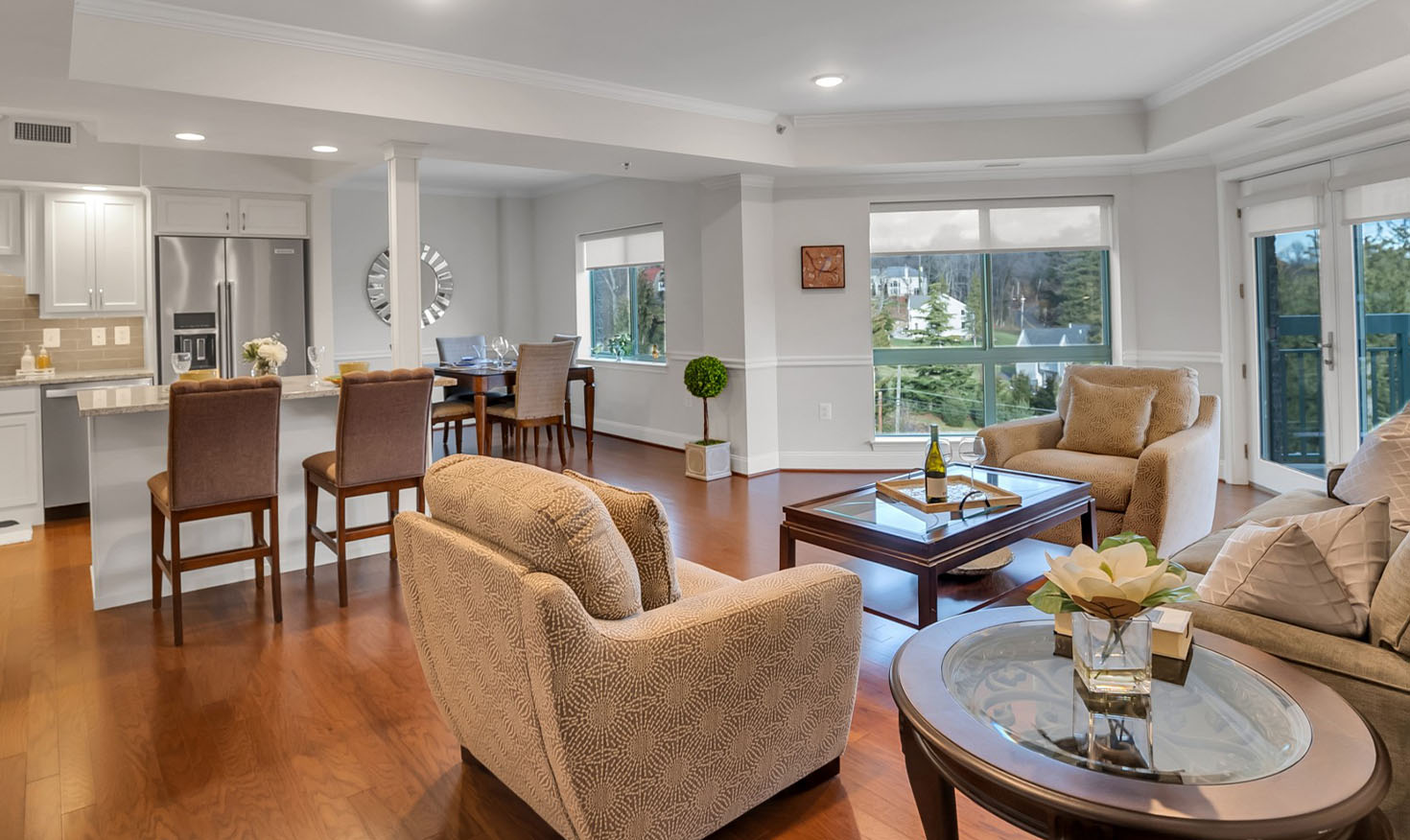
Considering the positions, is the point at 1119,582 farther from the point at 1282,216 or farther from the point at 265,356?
the point at 1282,216

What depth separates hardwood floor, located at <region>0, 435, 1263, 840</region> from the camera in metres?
2.08

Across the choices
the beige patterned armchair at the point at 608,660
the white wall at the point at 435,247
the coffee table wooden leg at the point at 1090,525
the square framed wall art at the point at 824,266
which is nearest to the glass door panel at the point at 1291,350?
the coffee table wooden leg at the point at 1090,525

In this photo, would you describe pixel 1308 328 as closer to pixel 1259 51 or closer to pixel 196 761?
pixel 1259 51

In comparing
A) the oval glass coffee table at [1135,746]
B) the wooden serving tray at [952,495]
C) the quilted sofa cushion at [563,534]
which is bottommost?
the oval glass coffee table at [1135,746]

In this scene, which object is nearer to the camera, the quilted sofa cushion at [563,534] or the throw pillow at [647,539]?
the quilted sofa cushion at [563,534]

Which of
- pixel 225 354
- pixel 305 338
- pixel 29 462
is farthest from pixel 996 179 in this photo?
pixel 29 462

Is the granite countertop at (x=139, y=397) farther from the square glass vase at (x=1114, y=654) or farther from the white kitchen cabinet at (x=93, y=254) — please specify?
the square glass vase at (x=1114, y=654)

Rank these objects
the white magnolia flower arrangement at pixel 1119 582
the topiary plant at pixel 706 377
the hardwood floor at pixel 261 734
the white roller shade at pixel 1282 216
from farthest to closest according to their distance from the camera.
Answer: the topiary plant at pixel 706 377 < the white roller shade at pixel 1282 216 < the hardwood floor at pixel 261 734 < the white magnolia flower arrangement at pixel 1119 582

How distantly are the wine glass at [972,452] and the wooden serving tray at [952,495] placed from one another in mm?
75

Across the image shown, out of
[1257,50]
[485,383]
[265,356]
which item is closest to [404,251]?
[265,356]

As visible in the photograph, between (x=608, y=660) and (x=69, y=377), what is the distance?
514cm

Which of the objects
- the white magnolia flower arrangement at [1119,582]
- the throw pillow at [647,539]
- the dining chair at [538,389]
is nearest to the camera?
the white magnolia flower arrangement at [1119,582]

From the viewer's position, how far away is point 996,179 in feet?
21.0

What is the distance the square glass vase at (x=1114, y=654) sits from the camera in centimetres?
144
